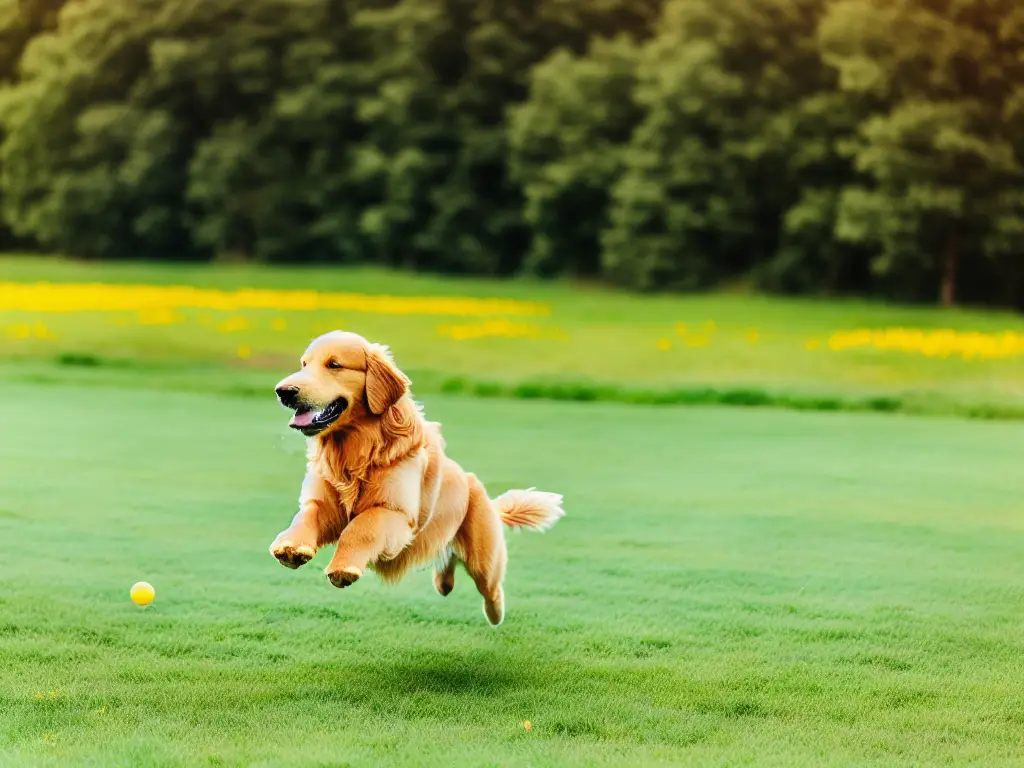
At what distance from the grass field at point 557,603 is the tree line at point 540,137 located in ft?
52.1

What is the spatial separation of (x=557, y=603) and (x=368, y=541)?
6.50ft

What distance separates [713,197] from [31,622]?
3023 cm

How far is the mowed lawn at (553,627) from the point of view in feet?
15.3

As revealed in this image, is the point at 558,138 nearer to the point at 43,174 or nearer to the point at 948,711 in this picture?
the point at 43,174

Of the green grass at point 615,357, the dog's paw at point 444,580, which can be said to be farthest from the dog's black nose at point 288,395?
the green grass at point 615,357

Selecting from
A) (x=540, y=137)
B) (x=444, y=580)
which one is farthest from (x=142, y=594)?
(x=540, y=137)

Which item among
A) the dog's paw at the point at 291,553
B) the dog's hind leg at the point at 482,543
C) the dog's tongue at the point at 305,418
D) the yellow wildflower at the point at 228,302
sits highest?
the dog's tongue at the point at 305,418

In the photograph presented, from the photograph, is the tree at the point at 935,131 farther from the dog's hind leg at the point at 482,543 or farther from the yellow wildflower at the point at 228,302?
the dog's hind leg at the point at 482,543

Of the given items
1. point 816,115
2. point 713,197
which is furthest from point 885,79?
point 713,197

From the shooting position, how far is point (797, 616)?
21.4 ft

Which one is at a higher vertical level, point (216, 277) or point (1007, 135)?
point (1007, 135)

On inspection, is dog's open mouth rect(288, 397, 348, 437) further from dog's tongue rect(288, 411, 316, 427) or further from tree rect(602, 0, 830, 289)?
tree rect(602, 0, 830, 289)

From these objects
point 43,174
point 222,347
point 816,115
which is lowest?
point 222,347

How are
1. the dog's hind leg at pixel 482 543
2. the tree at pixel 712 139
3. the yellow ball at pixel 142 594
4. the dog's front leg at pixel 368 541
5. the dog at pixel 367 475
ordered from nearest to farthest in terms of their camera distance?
1. the dog's front leg at pixel 368 541
2. the dog at pixel 367 475
3. the dog's hind leg at pixel 482 543
4. the yellow ball at pixel 142 594
5. the tree at pixel 712 139
